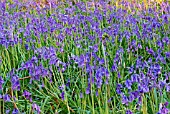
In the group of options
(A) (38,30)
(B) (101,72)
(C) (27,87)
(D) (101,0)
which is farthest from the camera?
(D) (101,0)

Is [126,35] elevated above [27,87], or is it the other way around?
[126,35]

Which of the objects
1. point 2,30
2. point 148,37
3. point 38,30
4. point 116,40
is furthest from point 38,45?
point 148,37

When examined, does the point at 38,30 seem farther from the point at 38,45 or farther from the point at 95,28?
the point at 95,28

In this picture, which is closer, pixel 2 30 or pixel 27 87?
pixel 27 87

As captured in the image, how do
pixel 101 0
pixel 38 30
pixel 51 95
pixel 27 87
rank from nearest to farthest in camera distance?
1. pixel 51 95
2. pixel 27 87
3. pixel 38 30
4. pixel 101 0

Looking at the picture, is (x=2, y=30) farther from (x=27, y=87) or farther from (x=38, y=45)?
(x=27, y=87)

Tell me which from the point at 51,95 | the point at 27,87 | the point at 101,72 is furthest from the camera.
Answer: the point at 27,87

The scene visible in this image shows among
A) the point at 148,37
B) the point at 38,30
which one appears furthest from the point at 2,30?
the point at 148,37
